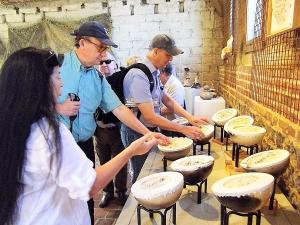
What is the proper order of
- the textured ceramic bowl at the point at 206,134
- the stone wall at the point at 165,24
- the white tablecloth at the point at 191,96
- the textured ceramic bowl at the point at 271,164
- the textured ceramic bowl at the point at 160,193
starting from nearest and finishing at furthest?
the textured ceramic bowl at the point at 160,193 → the textured ceramic bowl at the point at 271,164 → the textured ceramic bowl at the point at 206,134 → the white tablecloth at the point at 191,96 → the stone wall at the point at 165,24

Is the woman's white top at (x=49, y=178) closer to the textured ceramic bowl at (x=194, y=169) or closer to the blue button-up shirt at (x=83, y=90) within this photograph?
the textured ceramic bowl at (x=194, y=169)

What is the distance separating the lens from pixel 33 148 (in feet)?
2.93

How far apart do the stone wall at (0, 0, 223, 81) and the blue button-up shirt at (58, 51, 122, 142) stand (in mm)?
3932

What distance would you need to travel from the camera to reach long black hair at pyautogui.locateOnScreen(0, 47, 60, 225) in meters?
0.88

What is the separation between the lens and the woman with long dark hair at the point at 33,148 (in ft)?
2.89

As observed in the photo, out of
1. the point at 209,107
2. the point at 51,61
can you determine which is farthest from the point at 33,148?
the point at 209,107

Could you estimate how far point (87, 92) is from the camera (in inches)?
77.7

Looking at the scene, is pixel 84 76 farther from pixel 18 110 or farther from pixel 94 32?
pixel 18 110

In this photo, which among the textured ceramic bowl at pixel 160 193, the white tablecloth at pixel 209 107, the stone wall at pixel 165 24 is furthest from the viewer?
the stone wall at pixel 165 24

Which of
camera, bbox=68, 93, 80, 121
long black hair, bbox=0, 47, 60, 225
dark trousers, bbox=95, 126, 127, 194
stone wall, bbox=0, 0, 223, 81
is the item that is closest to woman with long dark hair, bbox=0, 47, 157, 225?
long black hair, bbox=0, 47, 60, 225

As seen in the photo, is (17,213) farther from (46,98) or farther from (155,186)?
(155,186)

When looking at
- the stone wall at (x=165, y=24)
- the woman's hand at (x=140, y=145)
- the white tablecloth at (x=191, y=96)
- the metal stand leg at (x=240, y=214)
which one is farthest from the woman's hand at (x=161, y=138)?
the stone wall at (x=165, y=24)

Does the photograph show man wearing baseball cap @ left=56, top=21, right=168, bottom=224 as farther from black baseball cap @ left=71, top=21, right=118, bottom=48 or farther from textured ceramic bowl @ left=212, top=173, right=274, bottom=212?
textured ceramic bowl @ left=212, top=173, right=274, bottom=212

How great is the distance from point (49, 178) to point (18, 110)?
0.83ft
